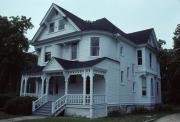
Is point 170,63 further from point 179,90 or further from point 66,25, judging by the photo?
point 179,90

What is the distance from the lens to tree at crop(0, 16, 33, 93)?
3044 centimetres

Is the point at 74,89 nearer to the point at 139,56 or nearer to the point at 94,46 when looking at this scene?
the point at 94,46

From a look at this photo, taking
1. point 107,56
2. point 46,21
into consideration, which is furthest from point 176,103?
point 46,21

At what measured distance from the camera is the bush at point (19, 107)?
20.9 meters

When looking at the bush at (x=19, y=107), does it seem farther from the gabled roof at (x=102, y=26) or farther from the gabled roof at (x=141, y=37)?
the gabled roof at (x=141, y=37)

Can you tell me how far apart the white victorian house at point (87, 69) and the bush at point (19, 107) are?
0.67 metres

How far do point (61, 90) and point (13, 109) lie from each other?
230 inches

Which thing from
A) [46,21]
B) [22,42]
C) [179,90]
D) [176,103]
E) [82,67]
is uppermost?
[46,21]

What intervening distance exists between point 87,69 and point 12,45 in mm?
15440

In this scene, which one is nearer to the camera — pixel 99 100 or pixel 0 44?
pixel 99 100

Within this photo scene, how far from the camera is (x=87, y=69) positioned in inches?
781

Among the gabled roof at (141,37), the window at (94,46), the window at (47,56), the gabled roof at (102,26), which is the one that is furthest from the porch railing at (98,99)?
the gabled roof at (141,37)

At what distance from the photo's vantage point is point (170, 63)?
89.9 ft

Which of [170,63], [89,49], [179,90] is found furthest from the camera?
[179,90]
